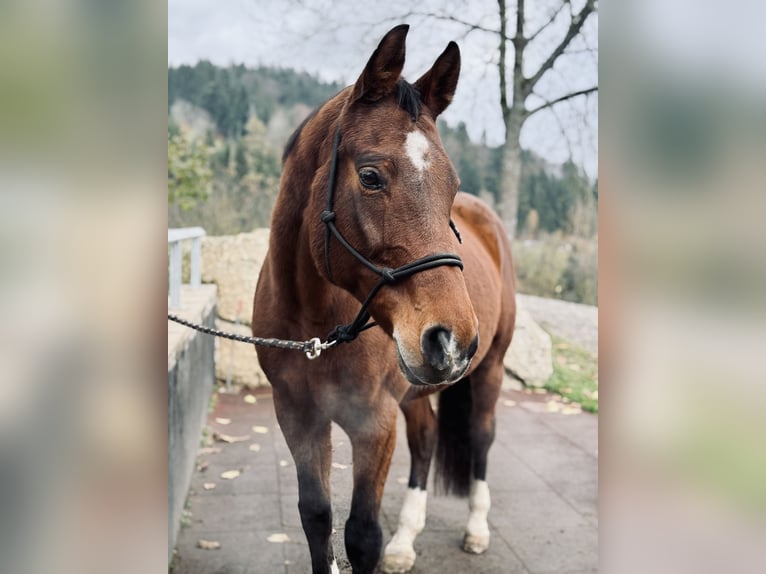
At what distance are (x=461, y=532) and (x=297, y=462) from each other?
1.62 meters

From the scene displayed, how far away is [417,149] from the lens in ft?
5.16

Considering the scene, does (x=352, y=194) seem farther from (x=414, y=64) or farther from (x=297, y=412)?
(x=414, y=64)

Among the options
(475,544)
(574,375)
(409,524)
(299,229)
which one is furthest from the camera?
(574,375)

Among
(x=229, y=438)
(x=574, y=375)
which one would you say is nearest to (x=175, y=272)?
(x=229, y=438)

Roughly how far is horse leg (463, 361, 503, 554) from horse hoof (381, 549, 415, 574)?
47 cm

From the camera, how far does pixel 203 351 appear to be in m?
4.09

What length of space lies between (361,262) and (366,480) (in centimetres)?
80

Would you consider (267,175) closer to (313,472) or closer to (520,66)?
(520,66)

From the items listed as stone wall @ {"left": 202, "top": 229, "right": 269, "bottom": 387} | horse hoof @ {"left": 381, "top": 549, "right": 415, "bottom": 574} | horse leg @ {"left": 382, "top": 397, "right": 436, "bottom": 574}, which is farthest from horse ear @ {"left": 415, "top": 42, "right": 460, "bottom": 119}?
stone wall @ {"left": 202, "top": 229, "right": 269, "bottom": 387}

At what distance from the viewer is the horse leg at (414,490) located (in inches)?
115
